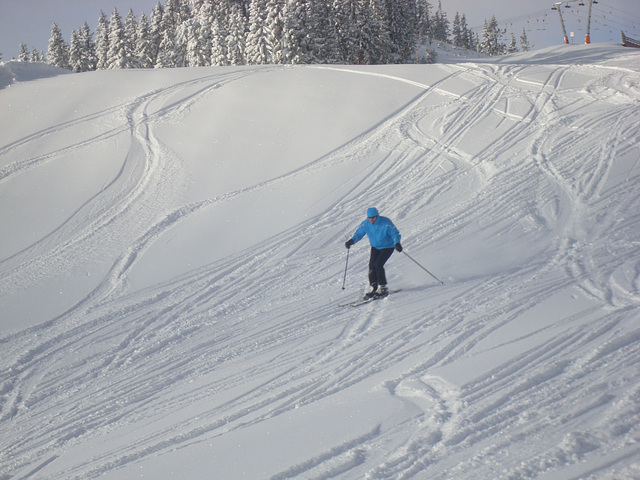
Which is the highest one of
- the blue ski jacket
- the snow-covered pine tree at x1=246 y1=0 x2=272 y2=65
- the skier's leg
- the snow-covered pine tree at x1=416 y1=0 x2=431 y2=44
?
the snow-covered pine tree at x1=416 y1=0 x2=431 y2=44

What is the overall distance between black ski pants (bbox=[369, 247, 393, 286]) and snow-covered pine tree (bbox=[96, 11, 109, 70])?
5096 centimetres

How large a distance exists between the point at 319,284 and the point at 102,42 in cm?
5400

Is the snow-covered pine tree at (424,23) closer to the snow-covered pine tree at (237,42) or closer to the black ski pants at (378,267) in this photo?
the snow-covered pine tree at (237,42)

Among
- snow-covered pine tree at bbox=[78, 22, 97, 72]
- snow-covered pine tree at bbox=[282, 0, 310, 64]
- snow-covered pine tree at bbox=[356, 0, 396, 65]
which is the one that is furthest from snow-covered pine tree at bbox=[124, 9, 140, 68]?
snow-covered pine tree at bbox=[356, 0, 396, 65]

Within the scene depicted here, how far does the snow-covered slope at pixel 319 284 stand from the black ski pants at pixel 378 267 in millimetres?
429

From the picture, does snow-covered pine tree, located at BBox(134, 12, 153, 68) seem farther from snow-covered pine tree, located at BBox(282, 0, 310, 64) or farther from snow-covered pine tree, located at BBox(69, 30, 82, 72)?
snow-covered pine tree, located at BBox(282, 0, 310, 64)

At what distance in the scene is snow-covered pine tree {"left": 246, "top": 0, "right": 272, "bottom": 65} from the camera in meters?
39.2

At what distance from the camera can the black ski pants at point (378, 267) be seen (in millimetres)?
7848

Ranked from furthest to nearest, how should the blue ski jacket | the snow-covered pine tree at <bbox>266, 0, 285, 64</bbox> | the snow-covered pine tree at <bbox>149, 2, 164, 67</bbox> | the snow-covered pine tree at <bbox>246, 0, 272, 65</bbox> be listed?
1. the snow-covered pine tree at <bbox>149, 2, 164, 67</bbox>
2. the snow-covered pine tree at <bbox>246, 0, 272, 65</bbox>
3. the snow-covered pine tree at <bbox>266, 0, 285, 64</bbox>
4. the blue ski jacket

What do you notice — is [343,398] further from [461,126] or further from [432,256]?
[461,126]

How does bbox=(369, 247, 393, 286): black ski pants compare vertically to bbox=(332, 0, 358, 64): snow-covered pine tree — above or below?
below

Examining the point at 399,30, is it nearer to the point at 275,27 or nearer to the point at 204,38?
the point at 275,27

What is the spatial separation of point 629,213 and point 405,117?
8.79 m

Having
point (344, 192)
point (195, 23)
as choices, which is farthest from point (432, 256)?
point (195, 23)
